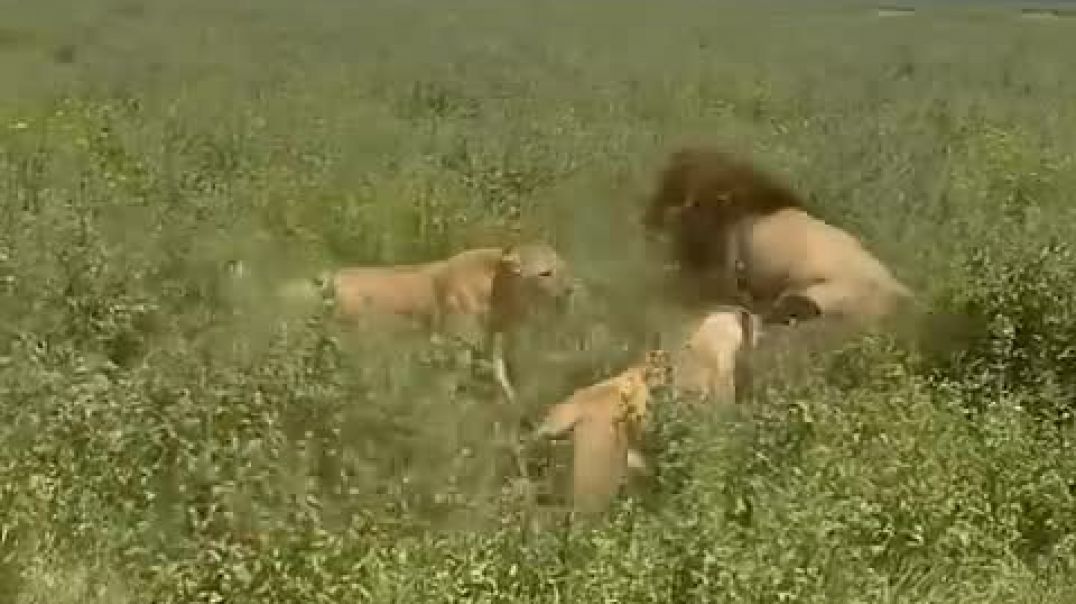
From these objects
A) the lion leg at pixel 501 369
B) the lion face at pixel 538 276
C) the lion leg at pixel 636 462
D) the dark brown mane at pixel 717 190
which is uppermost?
the dark brown mane at pixel 717 190

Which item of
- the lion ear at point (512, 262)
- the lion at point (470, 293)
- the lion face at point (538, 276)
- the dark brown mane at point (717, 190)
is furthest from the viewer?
the dark brown mane at point (717, 190)

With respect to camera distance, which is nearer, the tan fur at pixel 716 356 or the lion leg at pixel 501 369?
the tan fur at pixel 716 356

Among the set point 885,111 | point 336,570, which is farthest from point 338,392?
point 885,111

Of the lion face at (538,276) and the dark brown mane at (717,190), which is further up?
the dark brown mane at (717,190)

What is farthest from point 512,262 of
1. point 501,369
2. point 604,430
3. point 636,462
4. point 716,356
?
point 636,462

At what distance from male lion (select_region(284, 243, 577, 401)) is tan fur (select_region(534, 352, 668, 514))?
3.36 ft

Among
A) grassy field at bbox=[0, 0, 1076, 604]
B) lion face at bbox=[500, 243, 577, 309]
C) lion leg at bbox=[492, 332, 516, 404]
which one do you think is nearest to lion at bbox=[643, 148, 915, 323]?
grassy field at bbox=[0, 0, 1076, 604]

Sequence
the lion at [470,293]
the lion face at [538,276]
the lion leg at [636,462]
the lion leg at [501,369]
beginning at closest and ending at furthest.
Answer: the lion leg at [636,462]
the lion leg at [501,369]
the lion at [470,293]
the lion face at [538,276]

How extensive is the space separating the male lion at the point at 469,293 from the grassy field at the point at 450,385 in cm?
21

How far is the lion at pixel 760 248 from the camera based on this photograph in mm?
7648

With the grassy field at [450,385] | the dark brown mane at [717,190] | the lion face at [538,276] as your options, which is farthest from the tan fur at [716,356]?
the dark brown mane at [717,190]

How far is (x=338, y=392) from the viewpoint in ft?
20.1

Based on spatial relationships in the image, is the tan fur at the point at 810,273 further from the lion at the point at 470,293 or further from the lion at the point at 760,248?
the lion at the point at 470,293

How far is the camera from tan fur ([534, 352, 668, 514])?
238 inches
